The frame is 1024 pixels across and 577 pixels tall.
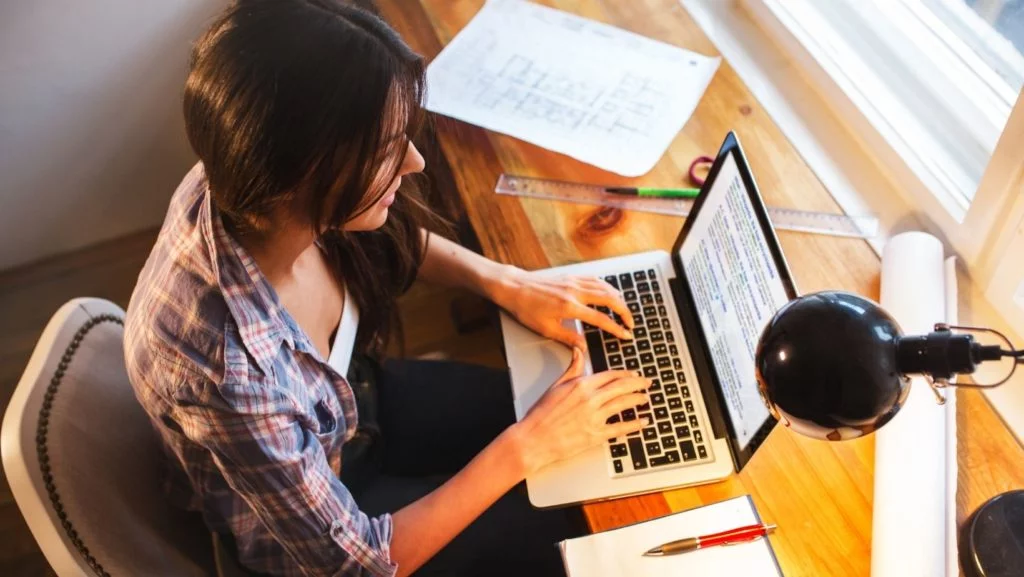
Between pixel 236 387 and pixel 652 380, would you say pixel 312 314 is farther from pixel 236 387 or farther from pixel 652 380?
pixel 652 380

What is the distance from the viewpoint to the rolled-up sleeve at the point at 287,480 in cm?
71

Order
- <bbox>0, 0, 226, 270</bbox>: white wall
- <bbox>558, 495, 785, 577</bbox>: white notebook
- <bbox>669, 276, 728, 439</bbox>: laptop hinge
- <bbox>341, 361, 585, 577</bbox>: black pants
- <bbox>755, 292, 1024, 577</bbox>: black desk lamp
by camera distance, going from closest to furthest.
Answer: <bbox>755, 292, 1024, 577</bbox>: black desk lamp, <bbox>558, 495, 785, 577</bbox>: white notebook, <bbox>669, 276, 728, 439</bbox>: laptop hinge, <bbox>341, 361, 585, 577</bbox>: black pants, <bbox>0, 0, 226, 270</bbox>: white wall

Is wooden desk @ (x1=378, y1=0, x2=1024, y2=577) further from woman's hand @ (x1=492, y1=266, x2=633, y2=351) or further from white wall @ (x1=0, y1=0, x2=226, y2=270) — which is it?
white wall @ (x1=0, y1=0, x2=226, y2=270)

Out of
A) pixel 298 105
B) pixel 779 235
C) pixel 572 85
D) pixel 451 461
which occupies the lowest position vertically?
pixel 451 461

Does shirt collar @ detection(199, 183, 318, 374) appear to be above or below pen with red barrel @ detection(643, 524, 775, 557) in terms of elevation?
above

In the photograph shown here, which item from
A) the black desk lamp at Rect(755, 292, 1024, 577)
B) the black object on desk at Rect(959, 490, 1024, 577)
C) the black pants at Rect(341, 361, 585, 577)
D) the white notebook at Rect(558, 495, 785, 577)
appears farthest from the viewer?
the black pants at Rect(341, 361, 585, 577)

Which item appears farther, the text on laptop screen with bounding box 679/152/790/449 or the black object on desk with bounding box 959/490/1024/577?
the text on laptop screen with bounding box 679/152/790/449

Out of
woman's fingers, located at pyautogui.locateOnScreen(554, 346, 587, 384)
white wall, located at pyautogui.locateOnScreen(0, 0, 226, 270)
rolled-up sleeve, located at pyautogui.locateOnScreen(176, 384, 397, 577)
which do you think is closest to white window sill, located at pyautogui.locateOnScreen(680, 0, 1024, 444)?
woman's fingers, located at pyautogui.locateOnScreen(554, 346, 587, 384)

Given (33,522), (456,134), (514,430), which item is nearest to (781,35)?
(456,134)

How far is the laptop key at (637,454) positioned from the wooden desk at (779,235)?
0.12 ft

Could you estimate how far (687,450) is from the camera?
2.70ft

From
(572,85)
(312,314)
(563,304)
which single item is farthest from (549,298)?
(572,85)

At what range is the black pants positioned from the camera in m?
0.97

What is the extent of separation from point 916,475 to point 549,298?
430 mm
